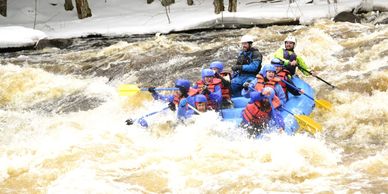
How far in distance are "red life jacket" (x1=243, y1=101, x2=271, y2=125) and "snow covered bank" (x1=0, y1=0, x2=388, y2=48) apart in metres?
7.83

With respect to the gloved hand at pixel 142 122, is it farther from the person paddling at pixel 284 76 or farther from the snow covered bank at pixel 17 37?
the snow covered bank at pixel 17 37

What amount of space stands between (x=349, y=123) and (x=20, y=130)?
4567 mm

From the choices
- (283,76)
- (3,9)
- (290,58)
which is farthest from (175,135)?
(3,9)

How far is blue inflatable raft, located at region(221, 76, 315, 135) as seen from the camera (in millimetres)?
6294

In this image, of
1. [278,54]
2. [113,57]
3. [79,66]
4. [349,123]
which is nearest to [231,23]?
[113,57]

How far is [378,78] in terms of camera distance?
7684 millimetres

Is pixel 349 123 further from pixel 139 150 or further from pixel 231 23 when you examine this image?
pixel 231 23

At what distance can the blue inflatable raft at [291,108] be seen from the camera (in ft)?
20.6

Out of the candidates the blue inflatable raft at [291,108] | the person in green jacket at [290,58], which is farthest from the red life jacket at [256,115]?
the person in green jacket at [290,58]

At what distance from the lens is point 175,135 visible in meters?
6.46

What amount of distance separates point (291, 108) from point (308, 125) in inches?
28.8

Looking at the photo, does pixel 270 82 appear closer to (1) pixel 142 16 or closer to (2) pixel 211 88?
(2) pixel 211 88

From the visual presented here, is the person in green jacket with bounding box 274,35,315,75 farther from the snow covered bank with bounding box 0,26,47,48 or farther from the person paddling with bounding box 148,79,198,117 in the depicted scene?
the snow covered bank with bounding box 0,26,47,48

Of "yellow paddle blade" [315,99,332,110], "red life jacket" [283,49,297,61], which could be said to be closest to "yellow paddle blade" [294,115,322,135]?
"yellow paddle blade" [315,99,332,110]
